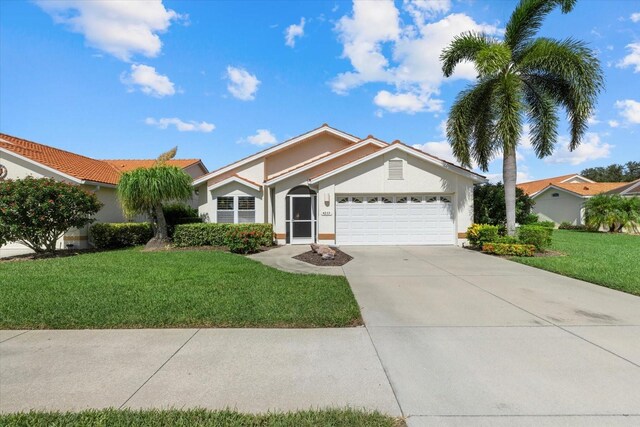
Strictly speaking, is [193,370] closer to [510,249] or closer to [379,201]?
[510,249]

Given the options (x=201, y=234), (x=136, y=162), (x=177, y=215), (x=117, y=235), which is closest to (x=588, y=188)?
(x=201, y=234)

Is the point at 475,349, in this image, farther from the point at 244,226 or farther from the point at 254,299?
the point at 244,226

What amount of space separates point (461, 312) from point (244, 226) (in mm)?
10494

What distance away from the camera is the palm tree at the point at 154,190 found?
13.8m

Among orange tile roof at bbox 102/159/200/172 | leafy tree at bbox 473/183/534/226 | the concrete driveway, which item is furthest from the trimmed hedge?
orange tile roof at bbox 102/159/200/172

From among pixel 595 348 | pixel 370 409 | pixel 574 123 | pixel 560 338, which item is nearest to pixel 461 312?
pixel 560 338

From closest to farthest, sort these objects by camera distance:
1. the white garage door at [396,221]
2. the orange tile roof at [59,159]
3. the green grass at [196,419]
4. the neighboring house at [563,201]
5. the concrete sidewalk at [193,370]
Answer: the green grass at [196,419], the concrete sidewalk at [193,370], the orange tile roof at [59,159], the white garage door at [396,221], the neighboring house at [563,201]

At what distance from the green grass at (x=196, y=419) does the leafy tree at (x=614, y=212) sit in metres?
28.1

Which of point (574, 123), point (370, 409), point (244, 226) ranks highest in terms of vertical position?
point (574, 123)

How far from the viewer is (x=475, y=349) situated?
4.18 meters

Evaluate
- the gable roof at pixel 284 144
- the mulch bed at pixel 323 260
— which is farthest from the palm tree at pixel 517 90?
the mulch bed at pixel 323 260

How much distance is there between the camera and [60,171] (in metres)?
14.5

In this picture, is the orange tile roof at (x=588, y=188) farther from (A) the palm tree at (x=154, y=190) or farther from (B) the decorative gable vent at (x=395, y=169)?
(A) the palm tree at (x=154, y=190)

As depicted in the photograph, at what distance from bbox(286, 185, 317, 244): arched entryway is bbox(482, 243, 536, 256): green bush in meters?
7.72
